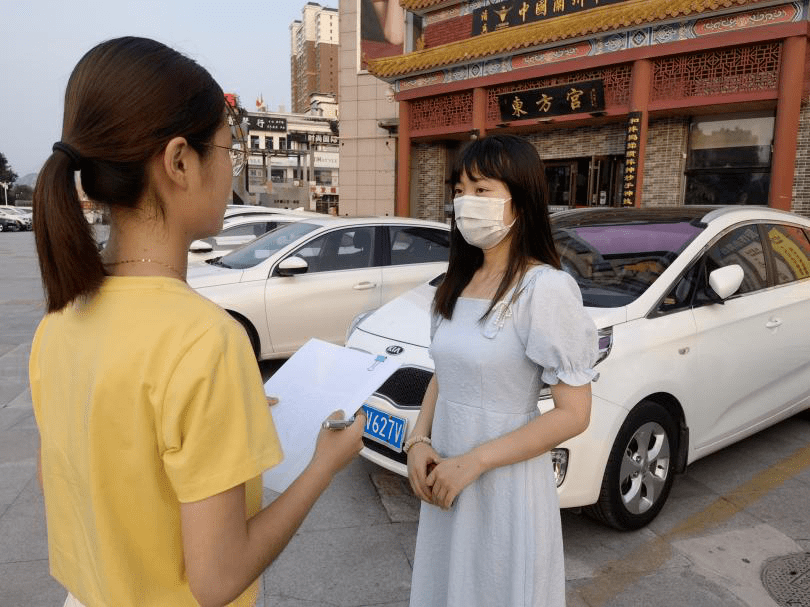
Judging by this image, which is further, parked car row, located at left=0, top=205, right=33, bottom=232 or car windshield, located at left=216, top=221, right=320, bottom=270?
parked car row, located at left=0, top=205, right=33, bottom=232

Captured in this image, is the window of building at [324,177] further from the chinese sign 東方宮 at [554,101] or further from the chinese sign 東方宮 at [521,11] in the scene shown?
the chinese sign 東方宮 at [554,101]

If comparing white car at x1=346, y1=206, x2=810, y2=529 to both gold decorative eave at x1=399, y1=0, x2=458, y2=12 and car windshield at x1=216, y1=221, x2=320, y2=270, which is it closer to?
car windshield at x1=216, y1=221, x2=320, y2=270

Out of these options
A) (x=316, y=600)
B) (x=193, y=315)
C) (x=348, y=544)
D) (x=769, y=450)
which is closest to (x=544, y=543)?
(x=193, y=315)

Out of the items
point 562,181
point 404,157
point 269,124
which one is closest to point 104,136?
point 562,181

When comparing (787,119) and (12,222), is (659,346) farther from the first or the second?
(12,222)

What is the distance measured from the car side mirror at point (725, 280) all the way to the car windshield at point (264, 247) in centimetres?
381

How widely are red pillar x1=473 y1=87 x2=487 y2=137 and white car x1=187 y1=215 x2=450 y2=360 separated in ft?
29.3

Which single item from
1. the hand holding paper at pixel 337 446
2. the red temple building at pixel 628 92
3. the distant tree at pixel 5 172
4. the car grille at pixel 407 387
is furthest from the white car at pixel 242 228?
the distant tree at pixel 5 172

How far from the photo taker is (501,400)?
1585 millimetres

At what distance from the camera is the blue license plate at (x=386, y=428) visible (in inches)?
115

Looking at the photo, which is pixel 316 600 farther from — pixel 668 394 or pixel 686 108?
pixel 686 108

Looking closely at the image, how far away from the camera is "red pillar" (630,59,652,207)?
11.7 m

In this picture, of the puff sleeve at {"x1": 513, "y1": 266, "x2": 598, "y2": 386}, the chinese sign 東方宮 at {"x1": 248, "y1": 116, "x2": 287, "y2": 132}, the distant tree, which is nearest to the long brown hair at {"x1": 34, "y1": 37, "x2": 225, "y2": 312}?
the puff sleeve at {"x1": 513, "y1": 266, "x2": 598, "y2": 386}

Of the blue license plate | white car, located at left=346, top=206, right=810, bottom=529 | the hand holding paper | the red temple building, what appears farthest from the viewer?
the red temple building
